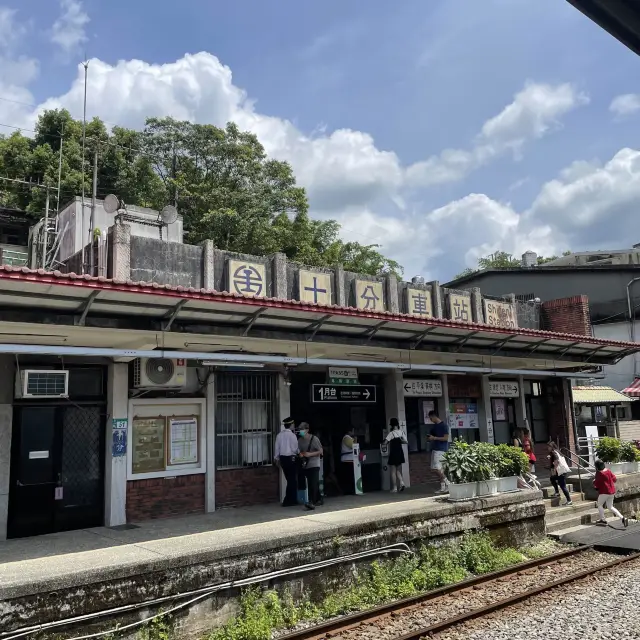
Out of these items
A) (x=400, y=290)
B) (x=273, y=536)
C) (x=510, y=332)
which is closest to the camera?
(x=273, y=536)

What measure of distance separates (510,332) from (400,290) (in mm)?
4873

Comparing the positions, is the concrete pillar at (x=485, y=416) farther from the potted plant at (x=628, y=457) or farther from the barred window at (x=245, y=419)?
the barred window at (x=245, y=419)

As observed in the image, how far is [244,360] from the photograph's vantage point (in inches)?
344

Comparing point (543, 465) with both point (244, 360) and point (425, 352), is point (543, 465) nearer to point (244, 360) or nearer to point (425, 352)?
point (425, 352)

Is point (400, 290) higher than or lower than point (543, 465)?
higher

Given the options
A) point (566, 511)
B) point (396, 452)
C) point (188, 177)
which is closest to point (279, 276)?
point (396, 452)

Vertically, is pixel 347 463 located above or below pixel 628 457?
above

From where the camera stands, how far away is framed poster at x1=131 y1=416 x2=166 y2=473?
9.10 m

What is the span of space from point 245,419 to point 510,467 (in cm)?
492

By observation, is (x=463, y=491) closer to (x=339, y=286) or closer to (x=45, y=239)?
(x=339, y=286)

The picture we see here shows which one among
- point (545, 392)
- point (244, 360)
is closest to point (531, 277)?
point (545, 392)

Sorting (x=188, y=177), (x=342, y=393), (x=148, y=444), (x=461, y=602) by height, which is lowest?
(x=461, y=602)

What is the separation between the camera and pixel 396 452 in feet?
38.2

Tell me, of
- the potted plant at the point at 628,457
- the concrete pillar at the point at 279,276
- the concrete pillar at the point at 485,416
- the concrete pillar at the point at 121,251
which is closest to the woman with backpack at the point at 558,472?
the concrete pillar at the point at 485,416
